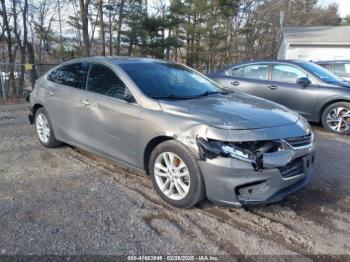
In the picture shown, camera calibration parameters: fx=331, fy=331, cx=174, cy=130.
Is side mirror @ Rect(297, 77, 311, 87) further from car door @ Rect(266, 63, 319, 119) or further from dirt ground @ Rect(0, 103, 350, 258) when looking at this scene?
dirt ground @ Rect(0, 103, 350, 258)

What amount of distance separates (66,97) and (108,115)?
106 centimetres

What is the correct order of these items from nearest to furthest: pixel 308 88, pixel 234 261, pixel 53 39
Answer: pixel 234 261
pixel 308 88
pixel 53 39

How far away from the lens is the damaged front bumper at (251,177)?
300 cm

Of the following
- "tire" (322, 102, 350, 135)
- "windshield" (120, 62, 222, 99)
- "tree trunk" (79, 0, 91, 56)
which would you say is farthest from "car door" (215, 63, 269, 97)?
"tree trunk" (79, 0, 91, 56)

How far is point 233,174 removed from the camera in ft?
9.86

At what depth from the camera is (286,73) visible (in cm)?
757

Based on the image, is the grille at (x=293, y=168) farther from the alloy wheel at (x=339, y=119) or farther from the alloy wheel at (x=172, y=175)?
the alloy wheel at (x=339, y=119)

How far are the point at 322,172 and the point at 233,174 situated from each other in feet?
7.13

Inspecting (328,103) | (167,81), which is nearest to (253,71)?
(328,103)

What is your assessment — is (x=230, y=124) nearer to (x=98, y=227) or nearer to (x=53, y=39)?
(x=98, y=227)

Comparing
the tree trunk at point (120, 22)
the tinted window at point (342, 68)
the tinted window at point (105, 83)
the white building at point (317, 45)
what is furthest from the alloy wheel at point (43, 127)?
the white building at point (317, 45)

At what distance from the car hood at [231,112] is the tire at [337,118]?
11.6 feet

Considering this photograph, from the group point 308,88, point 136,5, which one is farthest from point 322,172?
point 136,5

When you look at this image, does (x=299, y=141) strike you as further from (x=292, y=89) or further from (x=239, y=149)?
(x=292, y=89)
